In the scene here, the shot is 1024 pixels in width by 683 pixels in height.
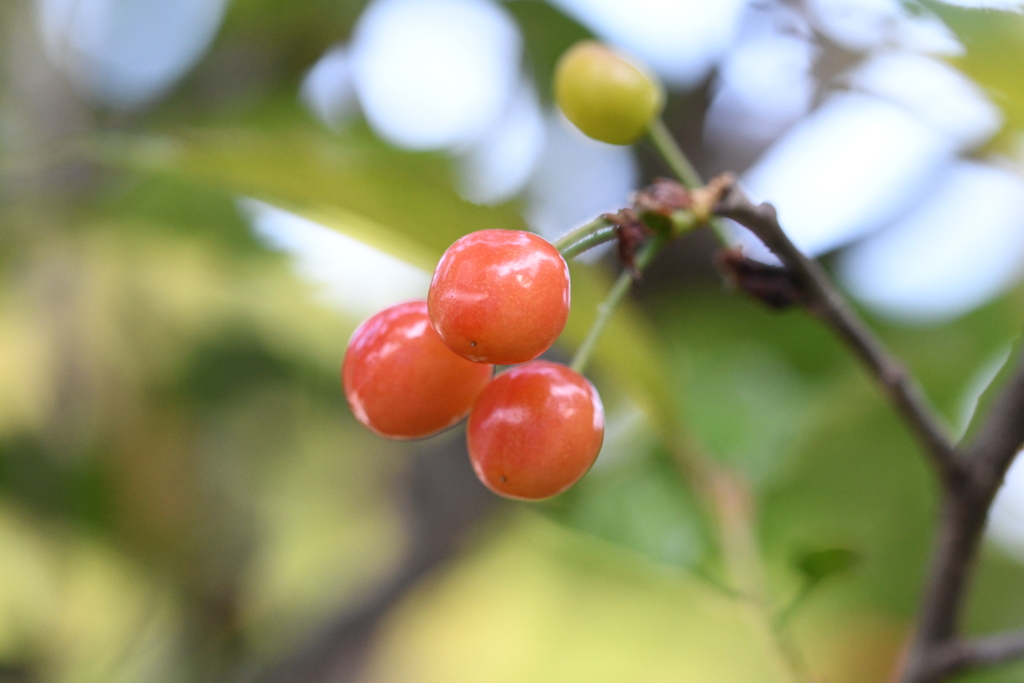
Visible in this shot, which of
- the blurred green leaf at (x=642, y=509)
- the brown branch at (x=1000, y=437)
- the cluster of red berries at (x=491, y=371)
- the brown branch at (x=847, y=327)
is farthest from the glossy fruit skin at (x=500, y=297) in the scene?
the blurred green leaf at (x=642, y=509)

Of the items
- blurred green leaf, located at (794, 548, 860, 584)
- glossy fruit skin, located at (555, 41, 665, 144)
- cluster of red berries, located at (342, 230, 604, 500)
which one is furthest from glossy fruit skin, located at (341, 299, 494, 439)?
blurred green leaf, located at (794, 548, 860, 584)

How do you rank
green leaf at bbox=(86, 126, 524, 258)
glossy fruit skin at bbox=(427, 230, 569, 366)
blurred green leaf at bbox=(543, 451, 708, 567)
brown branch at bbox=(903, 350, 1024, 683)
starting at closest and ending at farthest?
1. glossy fruit skin at bbox=(427, 230, 569, 366)
2. brown branch at bbox=(903, 350, 1024, 683)
3. green leaf at bbox=(86, 126, 524, 258)
4. blurred green leaf at bbox=(543, 451, 708, 567)

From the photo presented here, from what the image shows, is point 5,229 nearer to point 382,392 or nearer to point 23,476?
point 23,476

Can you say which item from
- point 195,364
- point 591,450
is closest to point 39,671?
point 195,364

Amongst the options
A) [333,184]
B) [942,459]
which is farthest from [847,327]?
[333,184]

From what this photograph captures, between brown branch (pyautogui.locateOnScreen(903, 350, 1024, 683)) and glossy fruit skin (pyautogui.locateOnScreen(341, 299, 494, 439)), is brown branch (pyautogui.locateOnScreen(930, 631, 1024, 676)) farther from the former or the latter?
glossy fruit skin (pyautogui.locateOnScreen(341, 299, 494, 439))
